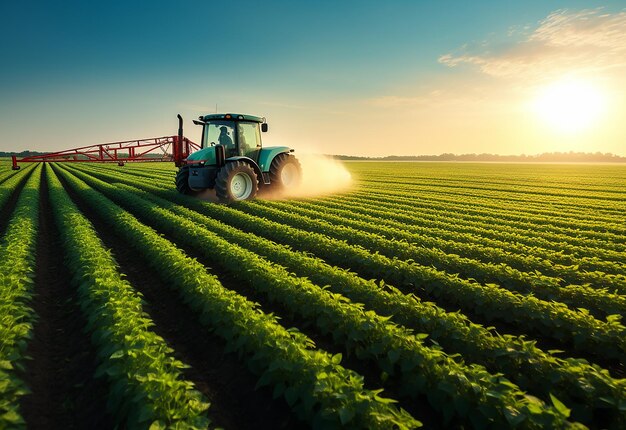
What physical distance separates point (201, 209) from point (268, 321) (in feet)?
32.5

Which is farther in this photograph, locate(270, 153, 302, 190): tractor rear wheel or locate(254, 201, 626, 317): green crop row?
locate(270, 153, 302, 190): tractor rear wheel

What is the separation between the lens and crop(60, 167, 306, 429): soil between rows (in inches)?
136

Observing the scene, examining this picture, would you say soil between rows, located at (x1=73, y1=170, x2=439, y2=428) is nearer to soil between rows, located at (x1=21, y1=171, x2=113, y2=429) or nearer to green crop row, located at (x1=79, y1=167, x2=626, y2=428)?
green crop row, located at (x1=79, y1=167, x2=626, y2=428)

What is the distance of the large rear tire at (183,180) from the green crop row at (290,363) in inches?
391

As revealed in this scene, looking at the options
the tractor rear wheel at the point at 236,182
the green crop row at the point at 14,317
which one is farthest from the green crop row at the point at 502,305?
the tractor rear wheel at the point at 236,182

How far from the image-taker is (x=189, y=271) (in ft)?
20.2

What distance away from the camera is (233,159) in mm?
13500

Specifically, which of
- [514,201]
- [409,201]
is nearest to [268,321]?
[409,201]

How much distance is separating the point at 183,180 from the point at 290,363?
1382 cm

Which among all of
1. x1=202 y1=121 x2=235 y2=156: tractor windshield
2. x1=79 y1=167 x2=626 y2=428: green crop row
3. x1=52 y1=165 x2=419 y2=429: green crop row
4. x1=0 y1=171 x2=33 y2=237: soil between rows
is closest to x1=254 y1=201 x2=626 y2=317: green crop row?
x1=79 y1=167 x2=626 y2=428: green crop row

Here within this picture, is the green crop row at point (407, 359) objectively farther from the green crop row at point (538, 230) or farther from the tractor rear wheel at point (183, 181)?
the tractor rear wheel at point (183, 181)

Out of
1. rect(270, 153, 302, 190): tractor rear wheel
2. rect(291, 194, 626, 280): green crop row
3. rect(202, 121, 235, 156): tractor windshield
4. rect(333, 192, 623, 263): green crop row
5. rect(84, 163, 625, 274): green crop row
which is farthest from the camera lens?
rect(270, 153, 302, 190): tractor rear wheel

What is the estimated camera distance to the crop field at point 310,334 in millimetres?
3166

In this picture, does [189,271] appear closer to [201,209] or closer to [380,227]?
[380,227]
